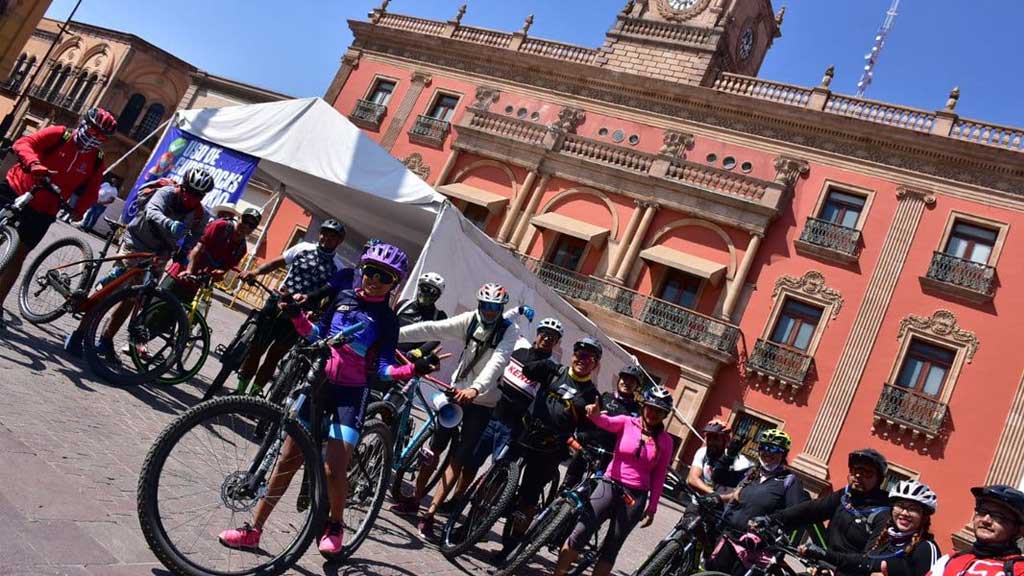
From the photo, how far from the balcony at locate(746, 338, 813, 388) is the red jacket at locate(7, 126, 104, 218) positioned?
632 inches

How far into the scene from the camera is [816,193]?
1900 cm

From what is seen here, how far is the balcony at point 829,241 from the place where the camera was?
18141 mm

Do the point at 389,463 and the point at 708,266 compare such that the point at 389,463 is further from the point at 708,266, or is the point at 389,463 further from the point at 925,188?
the point at 925,188

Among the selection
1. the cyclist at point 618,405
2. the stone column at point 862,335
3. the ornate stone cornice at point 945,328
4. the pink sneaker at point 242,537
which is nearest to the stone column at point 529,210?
the stone column at point 862,335

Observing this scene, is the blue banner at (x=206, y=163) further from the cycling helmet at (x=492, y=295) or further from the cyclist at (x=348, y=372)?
the cyclist at (x=348, y=372)

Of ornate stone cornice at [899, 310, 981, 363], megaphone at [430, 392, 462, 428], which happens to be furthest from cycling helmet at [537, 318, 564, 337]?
ornate stone cornice at [899, 310, 981, 363]

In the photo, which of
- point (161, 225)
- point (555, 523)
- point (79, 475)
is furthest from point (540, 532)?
point (161, 225)

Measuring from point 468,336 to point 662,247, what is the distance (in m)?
15.8

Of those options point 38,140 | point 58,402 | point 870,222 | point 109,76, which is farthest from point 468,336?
point 109,76

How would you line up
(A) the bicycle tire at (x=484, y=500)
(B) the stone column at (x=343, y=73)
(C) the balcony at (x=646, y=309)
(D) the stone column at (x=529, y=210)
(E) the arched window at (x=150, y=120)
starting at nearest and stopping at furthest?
(A) the bicycle tire at (x=484, y=500)
(C) the balcony at (x=646, y=309)
(D) the stone column at (x=529, y=210)
(B) the stone column at (x=343, y=73)
(E) the arched window at (x=150, y=120)

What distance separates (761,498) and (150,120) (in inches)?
1661

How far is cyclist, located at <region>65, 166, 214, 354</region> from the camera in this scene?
5.38 m

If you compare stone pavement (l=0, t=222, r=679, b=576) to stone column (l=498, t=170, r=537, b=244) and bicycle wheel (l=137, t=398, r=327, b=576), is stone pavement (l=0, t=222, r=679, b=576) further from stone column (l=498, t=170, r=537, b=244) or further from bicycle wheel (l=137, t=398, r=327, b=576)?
stone column (l=498, t=170, r=537, b=244)

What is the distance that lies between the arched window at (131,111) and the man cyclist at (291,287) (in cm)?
3901
